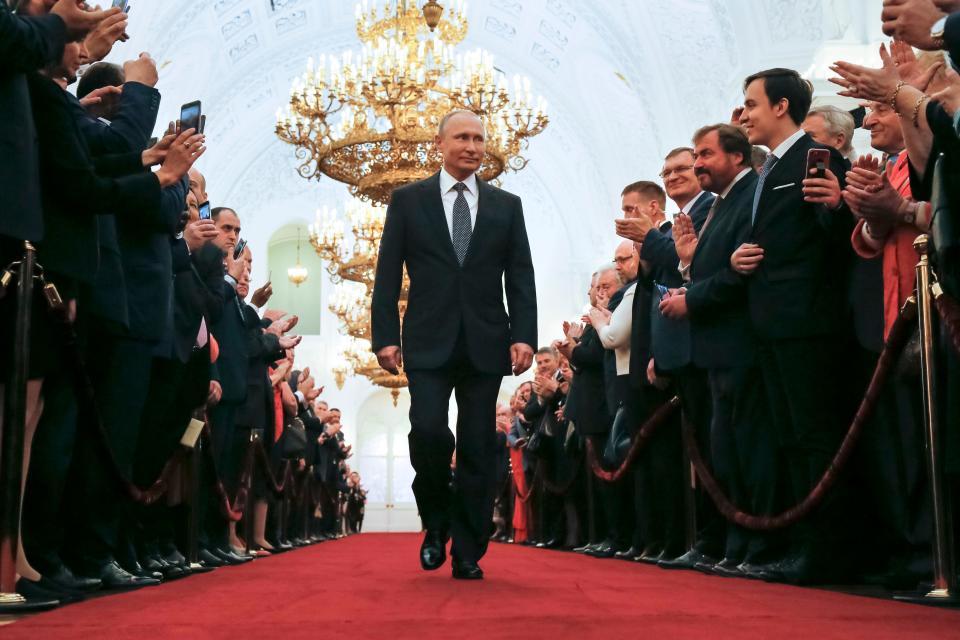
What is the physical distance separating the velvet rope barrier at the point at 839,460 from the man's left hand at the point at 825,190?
0.62 m

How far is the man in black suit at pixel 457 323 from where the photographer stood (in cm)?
423

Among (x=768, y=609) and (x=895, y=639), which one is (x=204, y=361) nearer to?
(x=768, y=609)

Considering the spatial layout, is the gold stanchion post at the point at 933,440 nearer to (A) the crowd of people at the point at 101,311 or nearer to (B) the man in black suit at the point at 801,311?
(B) the man in black suit at the point at 801,311

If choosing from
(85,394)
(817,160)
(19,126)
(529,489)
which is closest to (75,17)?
(19,126)

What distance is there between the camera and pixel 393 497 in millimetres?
28984

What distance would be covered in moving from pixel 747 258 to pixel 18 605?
9.05 ft

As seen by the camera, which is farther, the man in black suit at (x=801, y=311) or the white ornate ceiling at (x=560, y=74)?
the white ornate ceiling at (x=560, y=74)

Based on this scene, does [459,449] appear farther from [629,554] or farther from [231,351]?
[231,351]

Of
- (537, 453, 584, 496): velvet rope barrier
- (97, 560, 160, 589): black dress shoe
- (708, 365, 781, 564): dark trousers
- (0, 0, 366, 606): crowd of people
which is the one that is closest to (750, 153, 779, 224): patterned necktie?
(708, 365, 781, 564): dark trousers

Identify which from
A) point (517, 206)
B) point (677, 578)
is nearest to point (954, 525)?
point (677, 578)

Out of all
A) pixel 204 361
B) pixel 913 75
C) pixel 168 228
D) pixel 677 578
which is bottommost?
pixel 677 578

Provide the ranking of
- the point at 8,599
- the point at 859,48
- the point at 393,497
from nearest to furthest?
the point at 8,599, the point at 859,48, the point at 393,497

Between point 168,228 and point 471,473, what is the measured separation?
56.3 inches

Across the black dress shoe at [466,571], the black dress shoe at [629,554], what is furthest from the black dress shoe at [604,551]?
the black dress shoe at [466,571]
